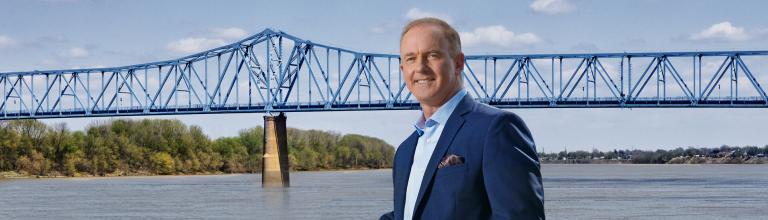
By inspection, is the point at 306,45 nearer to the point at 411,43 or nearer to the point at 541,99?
the point at 541,99

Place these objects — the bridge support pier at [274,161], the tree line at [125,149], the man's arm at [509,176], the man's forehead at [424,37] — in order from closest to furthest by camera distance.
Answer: the man's arm at [509,176] → the man's forehead at [424,37] → the bridge support pier at [274,161] → the tree line at [125,149]

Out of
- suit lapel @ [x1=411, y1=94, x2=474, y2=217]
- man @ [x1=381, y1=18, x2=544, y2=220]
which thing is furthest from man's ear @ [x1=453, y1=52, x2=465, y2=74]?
suit lapel @ [x1=411, y1=94, x2=474, y2=217]

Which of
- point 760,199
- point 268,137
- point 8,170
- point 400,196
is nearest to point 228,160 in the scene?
point 8,170

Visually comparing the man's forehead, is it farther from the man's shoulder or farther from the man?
the man's shoulder

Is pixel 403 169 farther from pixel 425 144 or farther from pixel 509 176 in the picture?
pixel 509 176

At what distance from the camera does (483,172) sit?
4.07 metres

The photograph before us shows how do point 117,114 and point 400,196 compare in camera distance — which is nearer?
point 400,196

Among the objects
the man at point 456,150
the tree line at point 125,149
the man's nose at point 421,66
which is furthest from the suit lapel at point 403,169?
the tree line at point 125,149

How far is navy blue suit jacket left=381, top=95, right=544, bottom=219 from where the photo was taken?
157 inches

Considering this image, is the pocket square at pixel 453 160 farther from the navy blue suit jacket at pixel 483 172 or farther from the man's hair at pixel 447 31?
the man's hair at pixel 447 31

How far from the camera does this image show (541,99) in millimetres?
110438

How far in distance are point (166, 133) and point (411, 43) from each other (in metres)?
159

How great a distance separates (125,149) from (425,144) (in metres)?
150

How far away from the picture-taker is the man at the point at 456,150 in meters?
3.99
